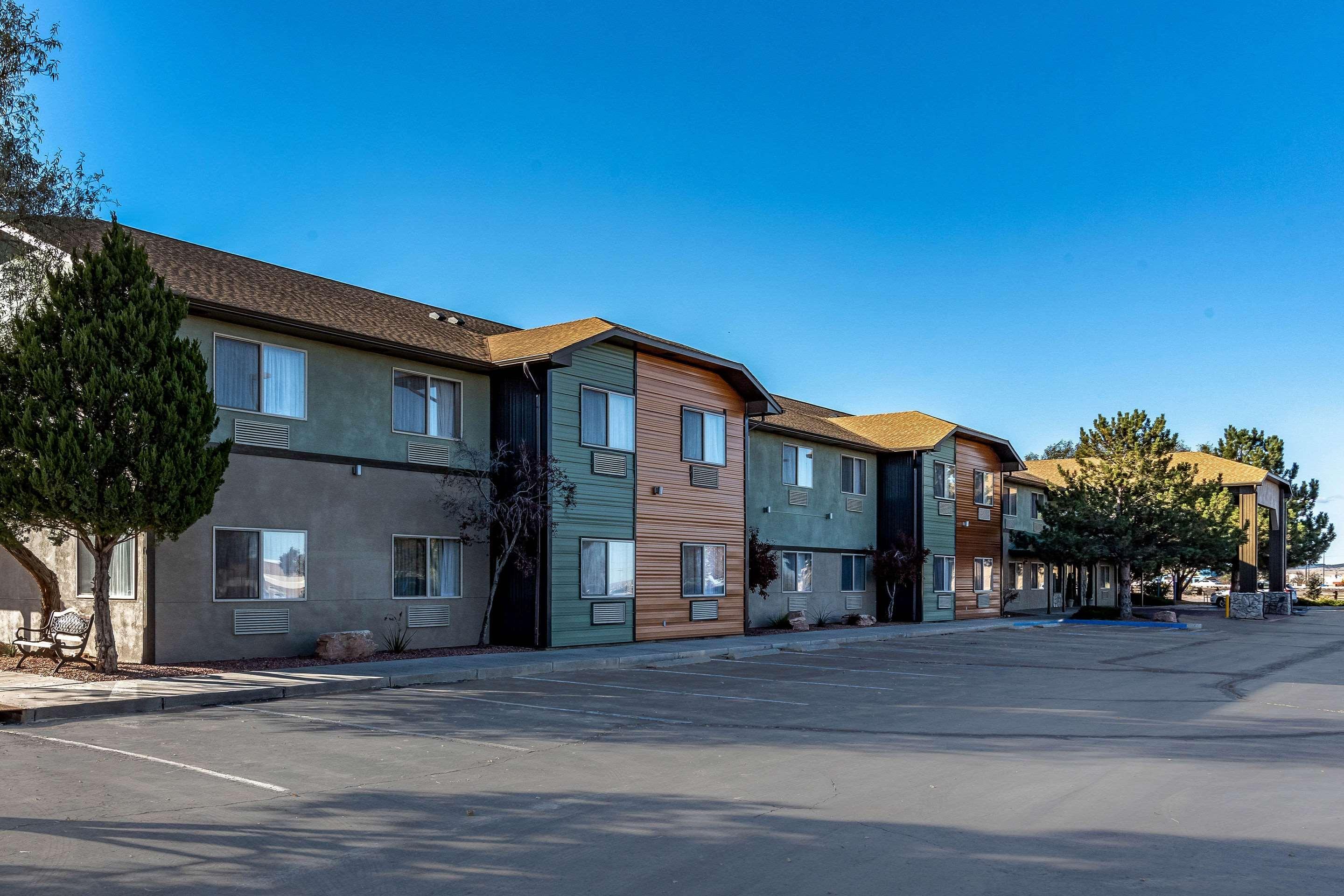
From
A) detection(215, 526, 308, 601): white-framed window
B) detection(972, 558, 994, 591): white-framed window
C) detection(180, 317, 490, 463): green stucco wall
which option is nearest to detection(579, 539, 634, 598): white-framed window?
detection(180, 317, 490, 463): green stucco wall

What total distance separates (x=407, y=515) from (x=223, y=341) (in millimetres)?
4557

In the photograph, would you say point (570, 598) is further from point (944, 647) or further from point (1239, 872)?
point (1239, 872)

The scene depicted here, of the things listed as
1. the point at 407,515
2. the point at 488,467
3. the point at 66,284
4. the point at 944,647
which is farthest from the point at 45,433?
the point at 944,647

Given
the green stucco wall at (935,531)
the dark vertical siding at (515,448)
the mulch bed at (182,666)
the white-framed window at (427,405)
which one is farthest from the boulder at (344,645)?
the green stucco wall at (935,531)

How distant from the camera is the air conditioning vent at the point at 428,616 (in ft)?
65.2

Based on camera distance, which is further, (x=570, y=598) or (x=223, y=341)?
(x=570, y=598)

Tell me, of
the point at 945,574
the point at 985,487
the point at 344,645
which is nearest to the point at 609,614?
the point at 344,645

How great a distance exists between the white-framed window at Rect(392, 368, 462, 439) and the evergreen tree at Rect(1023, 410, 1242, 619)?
26783 mm

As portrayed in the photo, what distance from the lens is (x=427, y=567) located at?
66.7 ft

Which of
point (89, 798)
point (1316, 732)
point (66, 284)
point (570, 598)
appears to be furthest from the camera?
point (570, 598)

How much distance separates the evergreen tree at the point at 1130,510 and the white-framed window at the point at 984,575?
9.48 feet

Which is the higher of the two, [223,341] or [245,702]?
[223,341]

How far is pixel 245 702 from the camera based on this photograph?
1360 cm

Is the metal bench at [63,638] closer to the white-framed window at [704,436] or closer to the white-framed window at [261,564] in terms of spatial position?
the white-framed window at [261,564]
